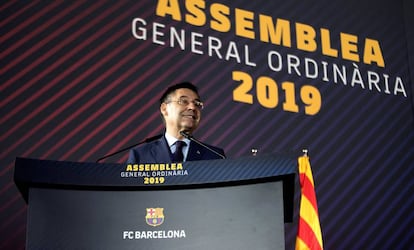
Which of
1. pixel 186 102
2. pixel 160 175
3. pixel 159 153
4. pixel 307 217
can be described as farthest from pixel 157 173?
pixel 186 102

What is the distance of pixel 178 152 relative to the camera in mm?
3234

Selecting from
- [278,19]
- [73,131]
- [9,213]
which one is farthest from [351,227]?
[9,213]

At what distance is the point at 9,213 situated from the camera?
3.76 m

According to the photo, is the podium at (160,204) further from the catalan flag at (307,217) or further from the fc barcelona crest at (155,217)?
the catalan flag at (307,217)

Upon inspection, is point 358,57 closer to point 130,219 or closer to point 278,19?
point 278,19

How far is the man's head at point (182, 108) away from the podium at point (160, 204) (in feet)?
3.87

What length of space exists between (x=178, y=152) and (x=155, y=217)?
132cm

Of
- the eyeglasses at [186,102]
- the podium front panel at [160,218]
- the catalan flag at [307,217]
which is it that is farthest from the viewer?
the eyeglasses at [186,102]

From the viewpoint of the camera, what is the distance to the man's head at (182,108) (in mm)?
3180

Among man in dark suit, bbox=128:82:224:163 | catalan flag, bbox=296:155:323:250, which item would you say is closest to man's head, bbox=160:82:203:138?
man in dark suit, bbox=128:82:224:163

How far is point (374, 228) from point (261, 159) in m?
3.17

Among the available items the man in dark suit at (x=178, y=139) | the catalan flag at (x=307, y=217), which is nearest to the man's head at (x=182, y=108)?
the man in dark suit at (x=178, y=139)

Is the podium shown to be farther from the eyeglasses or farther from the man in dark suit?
the eyeglasses

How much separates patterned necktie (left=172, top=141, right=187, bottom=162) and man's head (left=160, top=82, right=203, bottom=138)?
8cm
